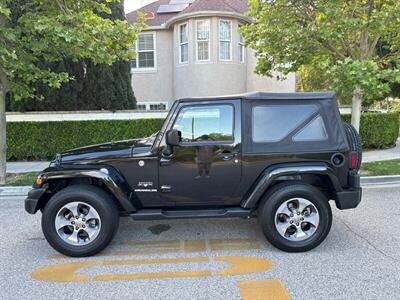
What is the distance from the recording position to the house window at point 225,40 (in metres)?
15.2

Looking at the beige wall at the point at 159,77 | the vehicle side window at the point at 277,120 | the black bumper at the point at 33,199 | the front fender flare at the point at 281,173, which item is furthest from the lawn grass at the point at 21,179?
the beige wall at the point at 159,77

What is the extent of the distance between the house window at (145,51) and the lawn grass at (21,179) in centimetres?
985

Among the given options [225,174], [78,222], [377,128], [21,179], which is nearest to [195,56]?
[377,128]

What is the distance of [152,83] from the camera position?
17406 mm

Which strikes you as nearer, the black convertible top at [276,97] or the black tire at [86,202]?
the black tire at [86,202]

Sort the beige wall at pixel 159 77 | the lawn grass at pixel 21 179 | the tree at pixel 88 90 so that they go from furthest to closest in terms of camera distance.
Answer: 1. the beige wall at pixel 159 77
2. the tree at pixel 88 90
3. the lawn grass at pixel 21 179

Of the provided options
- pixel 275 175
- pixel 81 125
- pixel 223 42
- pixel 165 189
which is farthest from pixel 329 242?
pixel 223 42

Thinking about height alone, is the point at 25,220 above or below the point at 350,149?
below

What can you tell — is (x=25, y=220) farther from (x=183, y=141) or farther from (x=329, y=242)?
(x=329, y=242)

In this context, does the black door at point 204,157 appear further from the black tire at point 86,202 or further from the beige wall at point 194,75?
the beige wall at point 194,75

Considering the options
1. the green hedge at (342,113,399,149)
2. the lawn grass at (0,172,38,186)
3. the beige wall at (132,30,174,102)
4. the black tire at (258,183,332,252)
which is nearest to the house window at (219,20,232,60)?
the beige wall at (132,30,174,102)

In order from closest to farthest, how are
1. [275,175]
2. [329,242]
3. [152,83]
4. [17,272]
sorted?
[17,272] → [275,175] → [329,242] → [152,83]

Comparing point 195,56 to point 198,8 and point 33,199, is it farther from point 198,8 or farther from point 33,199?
point 33,199

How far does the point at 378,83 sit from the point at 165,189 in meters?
5.69
